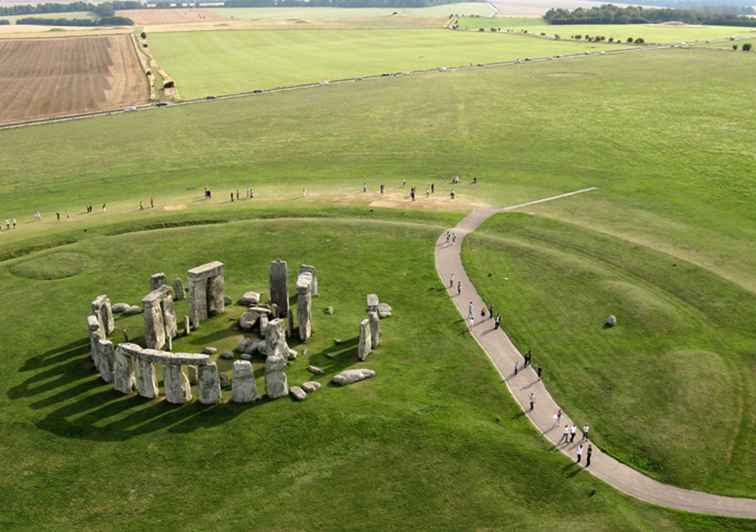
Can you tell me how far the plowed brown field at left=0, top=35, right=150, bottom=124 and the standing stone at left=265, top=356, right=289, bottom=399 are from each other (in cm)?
10802

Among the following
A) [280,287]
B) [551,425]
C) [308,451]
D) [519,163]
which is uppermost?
[519,163]

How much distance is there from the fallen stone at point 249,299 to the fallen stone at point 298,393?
13.2 m

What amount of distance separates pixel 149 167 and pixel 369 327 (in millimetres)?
64013

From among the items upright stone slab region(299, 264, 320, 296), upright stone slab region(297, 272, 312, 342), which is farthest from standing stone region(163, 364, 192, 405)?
upright stone slab region(299, 264, 320, 296)

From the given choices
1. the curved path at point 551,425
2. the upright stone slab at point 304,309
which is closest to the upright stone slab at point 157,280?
the upright stone slab at point 304,309

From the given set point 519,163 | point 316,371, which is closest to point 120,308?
point 316,371

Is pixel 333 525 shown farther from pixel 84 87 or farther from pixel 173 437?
pixel 84 87

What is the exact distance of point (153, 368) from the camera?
142ft

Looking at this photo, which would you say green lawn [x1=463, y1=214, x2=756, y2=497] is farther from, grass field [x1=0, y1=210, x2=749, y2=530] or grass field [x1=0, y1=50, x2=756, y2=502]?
grass field [x1=0, y1=210, x2=749, y2=530]

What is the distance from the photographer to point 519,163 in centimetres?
10088

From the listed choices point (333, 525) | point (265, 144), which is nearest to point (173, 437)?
point (333, 525)

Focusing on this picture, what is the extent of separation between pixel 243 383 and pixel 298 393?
3430 millimetres

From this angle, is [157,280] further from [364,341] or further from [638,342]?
[638,342]

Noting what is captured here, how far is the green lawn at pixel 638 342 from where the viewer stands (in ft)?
131
